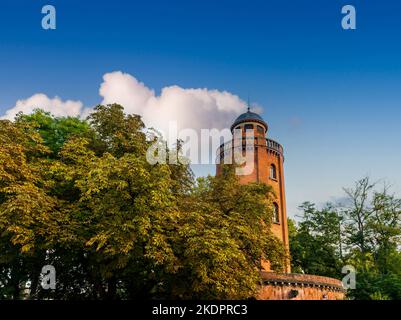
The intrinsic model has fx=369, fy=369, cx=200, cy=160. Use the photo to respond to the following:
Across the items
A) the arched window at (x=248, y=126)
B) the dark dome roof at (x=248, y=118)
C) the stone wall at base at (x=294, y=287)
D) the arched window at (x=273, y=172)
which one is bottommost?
the stone wall at base at (x=294, y=287)

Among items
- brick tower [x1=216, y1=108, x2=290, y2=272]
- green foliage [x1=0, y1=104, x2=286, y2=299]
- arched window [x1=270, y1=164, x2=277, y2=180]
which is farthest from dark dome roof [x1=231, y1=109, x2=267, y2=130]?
green foliage [x1=0, y1=104, x2=286, y2=299]

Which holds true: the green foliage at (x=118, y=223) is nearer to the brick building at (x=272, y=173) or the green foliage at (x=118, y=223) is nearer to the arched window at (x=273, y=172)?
the brick building at (x=272, y=173)

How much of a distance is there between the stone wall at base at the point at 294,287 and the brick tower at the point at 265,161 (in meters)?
3.55

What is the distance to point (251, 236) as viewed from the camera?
1836 cm

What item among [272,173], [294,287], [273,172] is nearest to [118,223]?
[294,287]

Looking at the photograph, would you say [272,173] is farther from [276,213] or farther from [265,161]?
[276,213]

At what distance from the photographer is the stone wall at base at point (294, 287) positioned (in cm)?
2544

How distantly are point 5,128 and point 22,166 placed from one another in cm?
312

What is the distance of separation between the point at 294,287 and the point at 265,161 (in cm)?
1132

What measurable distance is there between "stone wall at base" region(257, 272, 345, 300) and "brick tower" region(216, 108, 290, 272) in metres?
3.55

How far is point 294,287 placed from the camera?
87.5 feet

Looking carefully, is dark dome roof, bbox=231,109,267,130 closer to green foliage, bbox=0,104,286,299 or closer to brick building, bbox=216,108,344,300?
brick building, bbox=216,108,344,300

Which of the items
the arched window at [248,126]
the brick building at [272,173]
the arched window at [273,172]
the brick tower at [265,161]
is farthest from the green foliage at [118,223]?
the arched window at [248,126]
